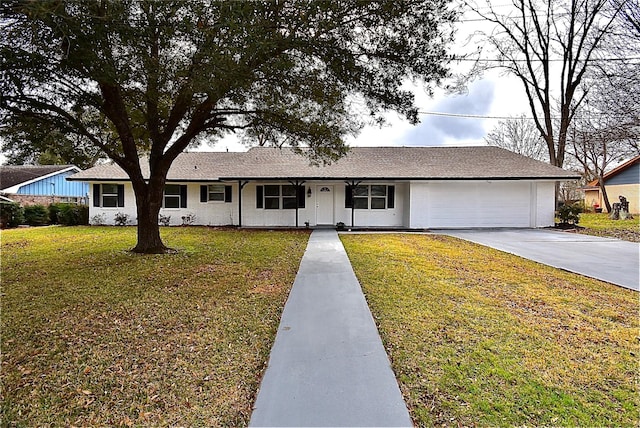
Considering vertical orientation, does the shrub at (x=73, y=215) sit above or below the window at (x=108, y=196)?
below

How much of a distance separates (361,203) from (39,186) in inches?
947

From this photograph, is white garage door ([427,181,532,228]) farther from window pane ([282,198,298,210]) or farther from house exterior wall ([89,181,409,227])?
window pane ([282,198,298,210])

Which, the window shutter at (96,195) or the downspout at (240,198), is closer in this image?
the downspout at (240,198)


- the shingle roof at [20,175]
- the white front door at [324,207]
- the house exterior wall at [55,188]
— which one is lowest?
the white front door at [324,207]

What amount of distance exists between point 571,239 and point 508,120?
21283mm

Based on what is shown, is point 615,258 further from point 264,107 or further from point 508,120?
point 508,120

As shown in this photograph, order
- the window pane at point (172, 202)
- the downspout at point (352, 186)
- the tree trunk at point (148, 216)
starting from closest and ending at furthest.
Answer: the tree trunk at point (148, 216) → the downspout at point (352, 186) → the window pane at point (172, 202)

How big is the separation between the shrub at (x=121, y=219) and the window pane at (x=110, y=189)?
43.9 inches

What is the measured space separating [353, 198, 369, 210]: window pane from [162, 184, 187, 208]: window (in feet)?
27.4

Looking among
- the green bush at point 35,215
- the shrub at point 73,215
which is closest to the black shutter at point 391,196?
the shrub at point 73,215

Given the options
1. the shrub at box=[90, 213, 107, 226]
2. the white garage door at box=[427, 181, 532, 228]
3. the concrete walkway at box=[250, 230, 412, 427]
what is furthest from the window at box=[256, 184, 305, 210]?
the concrete walkway at box=[250, 230, 412, 427]

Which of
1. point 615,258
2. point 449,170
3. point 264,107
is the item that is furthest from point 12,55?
point 449,170

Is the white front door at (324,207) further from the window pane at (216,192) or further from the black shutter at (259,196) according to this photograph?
the window pane at (216,192)

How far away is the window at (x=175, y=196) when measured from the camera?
1697 centimetres
